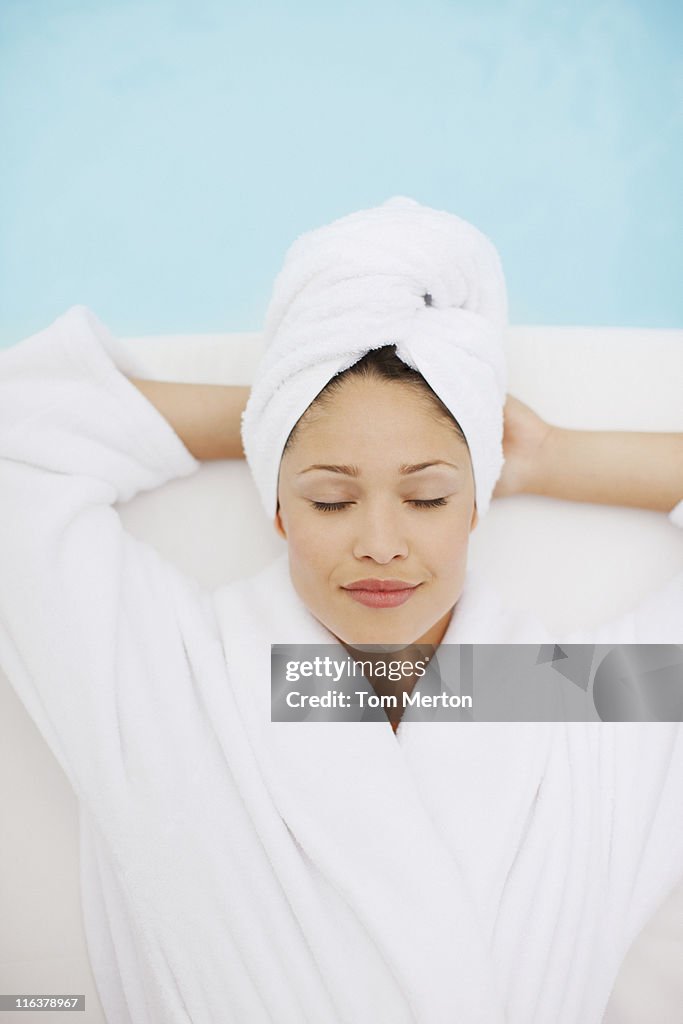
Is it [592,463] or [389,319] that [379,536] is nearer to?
[389,319]

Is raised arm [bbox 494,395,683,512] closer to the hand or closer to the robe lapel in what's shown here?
the hand

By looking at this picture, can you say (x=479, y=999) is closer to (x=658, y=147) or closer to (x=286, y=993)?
(x=286, y=993)

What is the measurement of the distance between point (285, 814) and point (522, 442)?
0.75m

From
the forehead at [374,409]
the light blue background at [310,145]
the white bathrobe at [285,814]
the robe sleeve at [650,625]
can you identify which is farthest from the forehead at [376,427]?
the light blue background at [310,145]

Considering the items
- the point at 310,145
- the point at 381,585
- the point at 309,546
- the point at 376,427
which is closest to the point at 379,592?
the point at 381,585

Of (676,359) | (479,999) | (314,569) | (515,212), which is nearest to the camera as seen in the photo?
(479,999)

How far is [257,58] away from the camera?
8.48 feet

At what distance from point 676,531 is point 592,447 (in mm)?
228

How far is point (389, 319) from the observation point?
1221 mm

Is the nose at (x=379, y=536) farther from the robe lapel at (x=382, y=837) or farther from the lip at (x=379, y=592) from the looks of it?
the robe lapel at (x=382, y=837)

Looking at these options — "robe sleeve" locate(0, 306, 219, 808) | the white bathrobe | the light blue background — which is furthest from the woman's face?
the light blue background

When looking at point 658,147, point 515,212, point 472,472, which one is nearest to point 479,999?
point 472,472

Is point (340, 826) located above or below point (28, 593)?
below

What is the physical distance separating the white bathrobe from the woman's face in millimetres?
133
